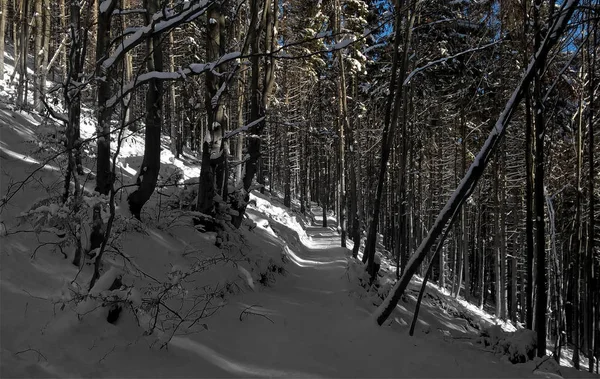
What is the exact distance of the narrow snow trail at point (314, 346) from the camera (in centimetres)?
411

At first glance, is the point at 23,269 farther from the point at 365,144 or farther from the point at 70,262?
the point at 365,144

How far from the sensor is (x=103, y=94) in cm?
538

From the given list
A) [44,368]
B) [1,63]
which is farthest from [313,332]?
[1,63]

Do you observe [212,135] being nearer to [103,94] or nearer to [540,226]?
[103,94]

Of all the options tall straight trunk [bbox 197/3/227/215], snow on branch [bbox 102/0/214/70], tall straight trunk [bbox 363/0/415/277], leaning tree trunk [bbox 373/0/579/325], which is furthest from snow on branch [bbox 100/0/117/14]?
tall straight trunk [bbox 363/0/415/277]

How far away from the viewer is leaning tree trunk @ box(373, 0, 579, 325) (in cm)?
396

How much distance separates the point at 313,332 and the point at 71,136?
406 cm

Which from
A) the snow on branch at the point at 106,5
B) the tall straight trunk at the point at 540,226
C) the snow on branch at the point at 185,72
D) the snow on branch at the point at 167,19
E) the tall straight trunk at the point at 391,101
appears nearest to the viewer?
the snow on branch at the point at 167,19

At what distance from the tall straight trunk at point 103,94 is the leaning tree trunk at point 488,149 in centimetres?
419

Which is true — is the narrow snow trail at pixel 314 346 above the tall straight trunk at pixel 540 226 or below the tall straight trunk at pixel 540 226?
below

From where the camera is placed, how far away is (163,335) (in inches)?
149

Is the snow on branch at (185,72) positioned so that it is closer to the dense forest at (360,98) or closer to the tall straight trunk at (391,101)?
the dense forest at (360,98)

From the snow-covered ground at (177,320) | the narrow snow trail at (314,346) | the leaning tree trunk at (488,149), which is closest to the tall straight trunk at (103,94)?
the snow-covered ground at (177,320)

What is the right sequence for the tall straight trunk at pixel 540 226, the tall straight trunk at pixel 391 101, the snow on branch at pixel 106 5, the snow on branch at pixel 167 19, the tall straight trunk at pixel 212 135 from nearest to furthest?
1. the snow on branch at pixel 167 19
2. the snow on branch at pixel 106 5
3. the tall straight trunk at pixel 540 226
4. the tall straight trunk at pixel 391 101
5. the tall straight trunk at pixel 212 135
